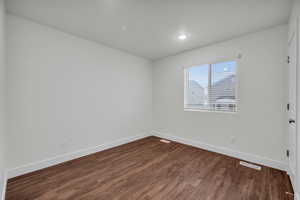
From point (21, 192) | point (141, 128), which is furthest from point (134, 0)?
point (141, 128)

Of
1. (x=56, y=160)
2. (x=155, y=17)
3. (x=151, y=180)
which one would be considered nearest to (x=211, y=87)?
(x=155, y=17)

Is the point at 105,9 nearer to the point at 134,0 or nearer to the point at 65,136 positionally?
the point at 134,0

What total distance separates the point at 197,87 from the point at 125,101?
2091 millimetres

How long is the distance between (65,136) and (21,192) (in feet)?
3.30

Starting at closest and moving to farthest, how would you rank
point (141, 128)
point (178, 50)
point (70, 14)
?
point (70, 14) → point (178, 50) → point (141, 128)

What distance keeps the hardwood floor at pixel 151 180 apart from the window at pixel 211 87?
1.23m

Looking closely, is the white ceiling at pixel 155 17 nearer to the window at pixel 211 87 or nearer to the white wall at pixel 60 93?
the white wall at pixel 60 93

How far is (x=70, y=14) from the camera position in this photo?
81.4 inches

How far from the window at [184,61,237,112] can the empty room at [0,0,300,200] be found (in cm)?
3

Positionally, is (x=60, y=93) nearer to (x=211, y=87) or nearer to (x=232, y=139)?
(x=211, y=87)

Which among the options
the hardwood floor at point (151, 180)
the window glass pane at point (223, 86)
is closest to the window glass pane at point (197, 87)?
the window glass pane at point (223, 86)

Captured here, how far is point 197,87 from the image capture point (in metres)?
3.56

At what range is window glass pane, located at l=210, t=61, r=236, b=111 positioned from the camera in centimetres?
290

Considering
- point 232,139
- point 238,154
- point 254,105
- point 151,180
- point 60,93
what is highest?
point 60,93
